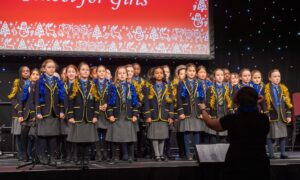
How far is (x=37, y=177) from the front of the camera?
4.09 m

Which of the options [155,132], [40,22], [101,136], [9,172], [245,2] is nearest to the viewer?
[9,172]

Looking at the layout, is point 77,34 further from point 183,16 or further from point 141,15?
point 183,16

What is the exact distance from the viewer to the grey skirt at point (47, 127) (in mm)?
4996

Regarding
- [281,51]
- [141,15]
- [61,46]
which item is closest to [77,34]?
[61,46]

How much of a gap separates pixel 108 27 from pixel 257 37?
2.99 m

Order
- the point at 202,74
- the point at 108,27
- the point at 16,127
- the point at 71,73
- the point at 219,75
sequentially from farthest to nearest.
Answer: the point at 108,27 → the point at 16,127 → the point at 202,74 → the point at 219,75 → the point at 71,73

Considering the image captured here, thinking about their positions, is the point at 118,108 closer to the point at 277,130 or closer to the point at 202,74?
the point at 202,74

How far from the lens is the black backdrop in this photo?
327 inches

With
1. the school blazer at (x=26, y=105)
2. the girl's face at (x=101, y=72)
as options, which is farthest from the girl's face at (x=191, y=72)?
the school blazer at (x=26, y=105)

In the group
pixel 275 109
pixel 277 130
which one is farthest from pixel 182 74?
pixel 277 130

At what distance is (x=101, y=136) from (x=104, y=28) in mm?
2211

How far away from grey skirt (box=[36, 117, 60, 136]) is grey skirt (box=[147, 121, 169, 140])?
48.2 inches

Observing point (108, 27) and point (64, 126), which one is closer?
point (64, 126)

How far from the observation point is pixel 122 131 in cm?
550
